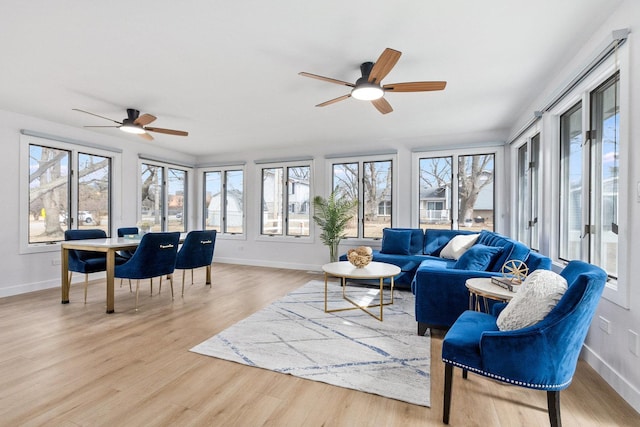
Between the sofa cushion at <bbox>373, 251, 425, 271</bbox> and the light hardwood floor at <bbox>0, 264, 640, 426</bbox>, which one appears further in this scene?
the sofa cushion at <bbox>373, 251, 425, 271</bbox>

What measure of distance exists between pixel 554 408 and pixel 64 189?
6358 millimetres

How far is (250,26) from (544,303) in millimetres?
2542

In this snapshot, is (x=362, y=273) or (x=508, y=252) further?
(x=362, y=273)

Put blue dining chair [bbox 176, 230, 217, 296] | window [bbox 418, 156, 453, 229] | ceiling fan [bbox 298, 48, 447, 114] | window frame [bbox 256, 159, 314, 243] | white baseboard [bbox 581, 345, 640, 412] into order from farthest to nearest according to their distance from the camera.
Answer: window frame [bbox 256, 159, 314, 243]
window [bbox 418, 156, 453, 229]
blue dining chair [bbox 176, 230, 217, 296]
ceiling fan [bbox 298, 48, 447, 114]
white baseboard [bbox 581, 345, 640, 412]

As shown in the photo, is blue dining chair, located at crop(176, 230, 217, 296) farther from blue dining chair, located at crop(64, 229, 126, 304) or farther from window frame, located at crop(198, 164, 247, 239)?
window frame, located at crop(198, 164, 247, 239)

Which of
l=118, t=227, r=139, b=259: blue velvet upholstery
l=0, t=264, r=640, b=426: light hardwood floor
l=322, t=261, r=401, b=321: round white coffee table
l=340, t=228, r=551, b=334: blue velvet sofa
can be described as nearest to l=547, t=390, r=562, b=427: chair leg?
l=0, t=264, r=640, b=426: light hardwood floor

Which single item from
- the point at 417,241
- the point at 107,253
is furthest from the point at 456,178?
the point at 107,253

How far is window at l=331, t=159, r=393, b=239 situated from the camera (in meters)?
5.92

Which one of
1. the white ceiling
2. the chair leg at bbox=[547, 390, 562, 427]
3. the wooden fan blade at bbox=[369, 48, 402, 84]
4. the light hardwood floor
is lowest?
the light hardwood floor

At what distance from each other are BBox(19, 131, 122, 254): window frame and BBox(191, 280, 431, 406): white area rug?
3646mm

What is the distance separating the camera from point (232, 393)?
2.02 meters

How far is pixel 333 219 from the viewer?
18.5ft

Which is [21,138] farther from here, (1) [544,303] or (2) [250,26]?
(1) [544,303]

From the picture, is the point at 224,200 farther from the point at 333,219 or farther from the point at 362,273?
the point at 362,273
